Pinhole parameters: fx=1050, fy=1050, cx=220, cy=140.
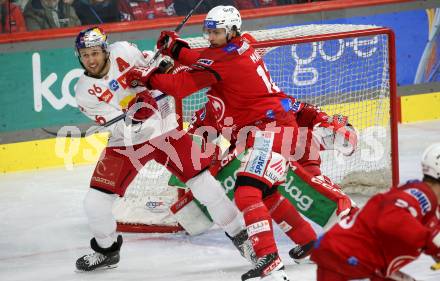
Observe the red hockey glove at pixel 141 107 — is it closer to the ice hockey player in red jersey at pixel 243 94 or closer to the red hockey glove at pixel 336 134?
the ice hockey player in red jersey at pixel 243 94

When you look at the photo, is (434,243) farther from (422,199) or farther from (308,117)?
(308,117)

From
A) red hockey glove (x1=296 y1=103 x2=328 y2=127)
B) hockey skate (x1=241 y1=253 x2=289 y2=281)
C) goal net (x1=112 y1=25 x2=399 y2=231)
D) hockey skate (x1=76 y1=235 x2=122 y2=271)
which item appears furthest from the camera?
goal net (x1=112 y1=25 x2=399 y2=231)

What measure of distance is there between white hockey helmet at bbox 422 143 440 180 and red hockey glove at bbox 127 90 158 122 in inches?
77.7

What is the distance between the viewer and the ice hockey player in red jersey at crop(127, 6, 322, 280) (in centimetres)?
502

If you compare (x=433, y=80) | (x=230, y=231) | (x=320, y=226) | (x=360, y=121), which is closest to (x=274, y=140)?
(x=230, y=231)

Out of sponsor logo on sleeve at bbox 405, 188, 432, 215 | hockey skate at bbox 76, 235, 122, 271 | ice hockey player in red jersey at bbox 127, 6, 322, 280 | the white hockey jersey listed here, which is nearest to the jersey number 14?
ice hockey player in red jersey at bbox 127, 6, 322, 280

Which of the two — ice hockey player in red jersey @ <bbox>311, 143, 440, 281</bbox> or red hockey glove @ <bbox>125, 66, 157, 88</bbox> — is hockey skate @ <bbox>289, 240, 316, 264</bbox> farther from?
Result: ice hockey player in red jersey @ <bbox>311, 143, 440, 281</bbox>

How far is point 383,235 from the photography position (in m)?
3.58

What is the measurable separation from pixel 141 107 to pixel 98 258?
816mm

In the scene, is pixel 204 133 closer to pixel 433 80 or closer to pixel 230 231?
pixel 230 231

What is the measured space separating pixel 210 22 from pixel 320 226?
140 cm

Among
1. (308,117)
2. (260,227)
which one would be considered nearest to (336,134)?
(308,117)

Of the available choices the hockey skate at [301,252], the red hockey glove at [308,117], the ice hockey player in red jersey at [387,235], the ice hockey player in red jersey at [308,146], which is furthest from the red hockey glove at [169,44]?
the ice hockey player in red jersey at [387,235]

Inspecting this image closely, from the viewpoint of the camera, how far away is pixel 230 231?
17.4 ft
